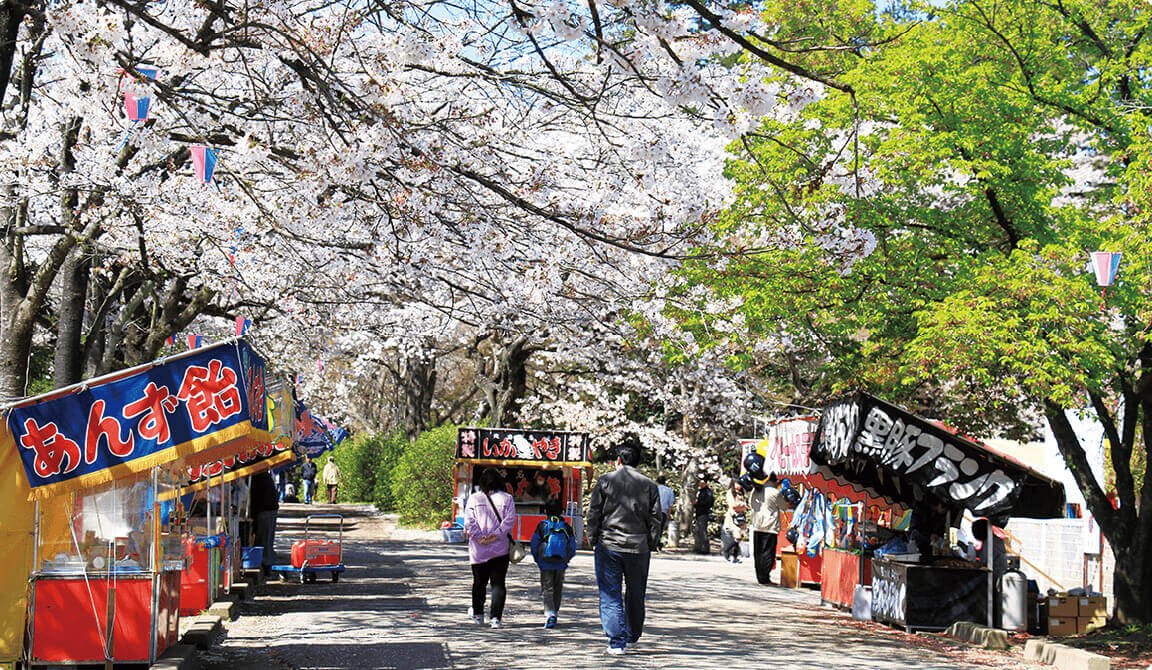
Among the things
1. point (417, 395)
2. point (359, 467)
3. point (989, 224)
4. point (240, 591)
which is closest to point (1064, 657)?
point (989, 224)

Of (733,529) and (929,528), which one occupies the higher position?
(929,528)

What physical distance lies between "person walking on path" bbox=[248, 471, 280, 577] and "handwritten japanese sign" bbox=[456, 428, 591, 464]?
344 inches

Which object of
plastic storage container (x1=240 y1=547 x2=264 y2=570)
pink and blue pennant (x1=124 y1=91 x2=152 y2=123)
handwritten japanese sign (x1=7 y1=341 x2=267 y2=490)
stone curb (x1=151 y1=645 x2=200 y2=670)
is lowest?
stone curb (x1=151 y1=645 x2=200 y2=670)

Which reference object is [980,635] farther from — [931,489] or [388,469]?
[388,469]

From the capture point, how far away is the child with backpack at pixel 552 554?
12.8 m

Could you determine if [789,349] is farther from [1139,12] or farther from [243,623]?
[243,623]

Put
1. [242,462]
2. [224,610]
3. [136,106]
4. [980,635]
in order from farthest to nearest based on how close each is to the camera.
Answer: [242,462] → [980,635] → [224,610] → [136,106]

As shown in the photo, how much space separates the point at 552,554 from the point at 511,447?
14.0 m

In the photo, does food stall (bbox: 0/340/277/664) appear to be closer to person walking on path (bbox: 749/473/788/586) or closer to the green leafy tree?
the green leafy tree

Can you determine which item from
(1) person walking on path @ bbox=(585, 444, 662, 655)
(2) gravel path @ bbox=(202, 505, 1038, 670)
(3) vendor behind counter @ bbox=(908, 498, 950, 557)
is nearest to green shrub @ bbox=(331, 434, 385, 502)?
(2) gravel path @ bbox=(202, 505, 1038, 670)

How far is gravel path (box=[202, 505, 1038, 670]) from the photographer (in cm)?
1093

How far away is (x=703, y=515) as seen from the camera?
29.6 metres

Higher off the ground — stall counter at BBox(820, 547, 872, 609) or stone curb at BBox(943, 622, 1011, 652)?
stall counter at BBox(820, 547, 872, 609)

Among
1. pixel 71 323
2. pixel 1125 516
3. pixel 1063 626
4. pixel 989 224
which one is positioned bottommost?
pixel 1063 626
